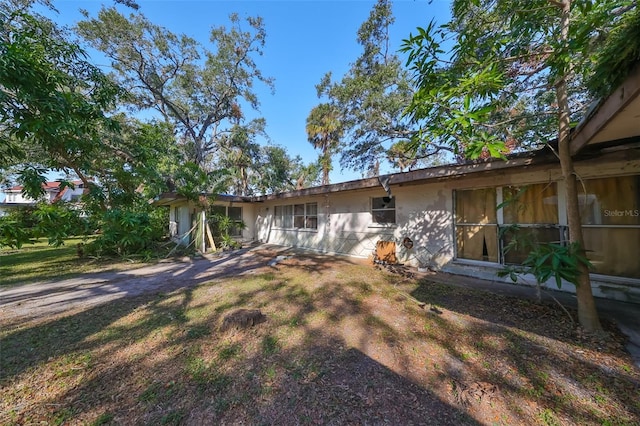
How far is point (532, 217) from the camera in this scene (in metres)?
4.76

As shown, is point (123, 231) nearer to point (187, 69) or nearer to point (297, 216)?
point (297, 216)

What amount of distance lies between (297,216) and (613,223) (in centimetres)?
919

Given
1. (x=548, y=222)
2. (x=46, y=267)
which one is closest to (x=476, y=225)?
(x=548, y=222)

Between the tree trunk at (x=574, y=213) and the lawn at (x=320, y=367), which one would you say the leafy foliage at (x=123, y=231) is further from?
the tree trunk at (x=574, y=213)

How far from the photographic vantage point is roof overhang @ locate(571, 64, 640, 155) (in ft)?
6.13

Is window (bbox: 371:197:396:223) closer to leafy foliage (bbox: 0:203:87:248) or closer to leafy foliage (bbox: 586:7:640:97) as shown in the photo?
leafy foliage (bbox: 586:7:640:97)

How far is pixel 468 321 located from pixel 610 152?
10.9ft

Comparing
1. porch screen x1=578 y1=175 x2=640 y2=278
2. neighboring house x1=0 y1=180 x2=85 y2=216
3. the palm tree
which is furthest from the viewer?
the palm tree

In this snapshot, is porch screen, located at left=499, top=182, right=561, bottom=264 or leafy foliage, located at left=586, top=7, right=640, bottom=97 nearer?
leafy foliage, located at left=586, top=7, right=640, bottom=97

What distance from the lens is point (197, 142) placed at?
17.2 m

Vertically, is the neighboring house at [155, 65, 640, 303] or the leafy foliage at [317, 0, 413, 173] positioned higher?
the leafy foliage at [317, 0, 413, 173]

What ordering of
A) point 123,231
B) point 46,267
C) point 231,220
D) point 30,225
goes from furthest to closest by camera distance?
point 231,220 → point 46,267 → point 123,231 → point 30,225

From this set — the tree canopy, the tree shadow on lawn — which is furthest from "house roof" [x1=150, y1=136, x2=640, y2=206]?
the tree shadow on lawn

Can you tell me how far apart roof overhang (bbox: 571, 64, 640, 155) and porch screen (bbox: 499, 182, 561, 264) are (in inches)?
60.0
